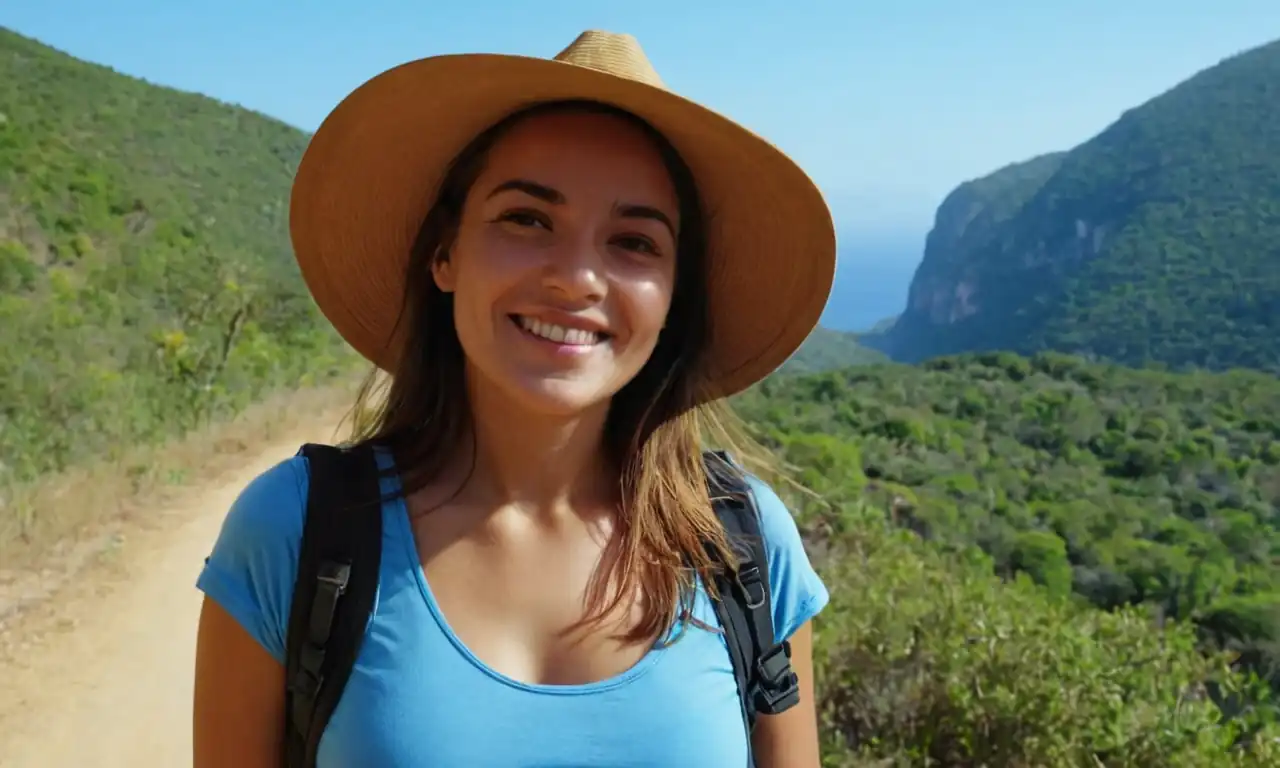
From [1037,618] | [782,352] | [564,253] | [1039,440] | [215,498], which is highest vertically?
[564,253]

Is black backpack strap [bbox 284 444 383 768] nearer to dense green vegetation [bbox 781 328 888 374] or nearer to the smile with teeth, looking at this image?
the smile with teeth

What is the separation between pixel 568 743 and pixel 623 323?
0.57 metres

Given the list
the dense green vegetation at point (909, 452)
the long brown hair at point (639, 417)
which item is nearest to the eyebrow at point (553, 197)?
the long brown hair at point (639, 417)

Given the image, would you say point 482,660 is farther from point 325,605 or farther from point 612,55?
point 612,55

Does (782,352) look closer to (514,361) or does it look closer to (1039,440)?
(514,361)

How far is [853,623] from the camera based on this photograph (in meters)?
3.74

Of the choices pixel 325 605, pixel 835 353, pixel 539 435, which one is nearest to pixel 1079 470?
pixel 539 435

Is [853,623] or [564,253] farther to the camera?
[853,623]

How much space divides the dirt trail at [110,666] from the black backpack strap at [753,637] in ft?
10.1

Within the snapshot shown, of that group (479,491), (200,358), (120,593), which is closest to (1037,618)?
(479,491)

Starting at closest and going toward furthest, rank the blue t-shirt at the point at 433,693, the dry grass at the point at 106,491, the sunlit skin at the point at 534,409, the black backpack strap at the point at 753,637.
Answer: the blue t-shirt at the point at 433,693 → the sunlit skin at the point at 534,409 → the black backpack strap at the point at 753,637 → the dry grass at the point at 106,491

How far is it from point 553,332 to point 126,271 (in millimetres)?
17394

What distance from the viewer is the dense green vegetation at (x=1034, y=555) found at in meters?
3.23

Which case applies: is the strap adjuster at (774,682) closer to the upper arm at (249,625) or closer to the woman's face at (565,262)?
the woman's face at (565,262)
